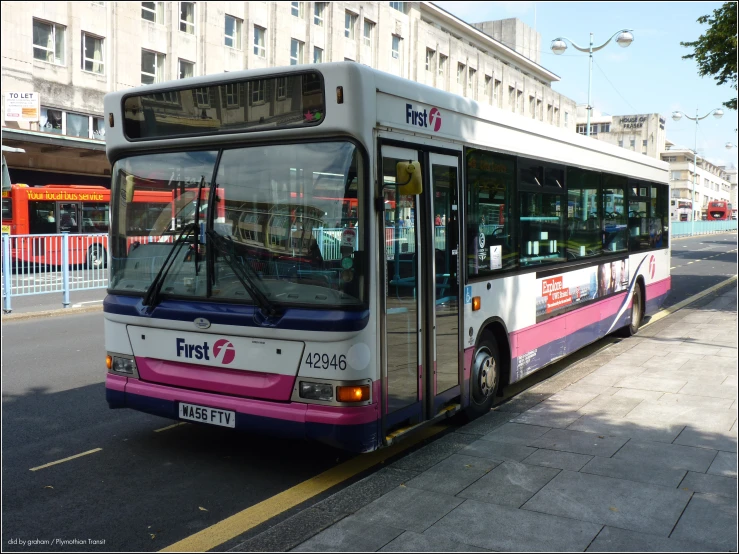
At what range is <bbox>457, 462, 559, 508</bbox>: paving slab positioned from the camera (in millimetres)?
4902

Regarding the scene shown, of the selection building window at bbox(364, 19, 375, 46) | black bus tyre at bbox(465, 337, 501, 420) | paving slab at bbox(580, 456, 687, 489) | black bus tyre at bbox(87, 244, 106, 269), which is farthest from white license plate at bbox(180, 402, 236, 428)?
building window at bbox(364, 19, 375, 46)

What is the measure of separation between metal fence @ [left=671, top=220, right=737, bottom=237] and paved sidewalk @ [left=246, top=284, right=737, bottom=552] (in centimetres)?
7169

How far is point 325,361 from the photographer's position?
5.27 meters

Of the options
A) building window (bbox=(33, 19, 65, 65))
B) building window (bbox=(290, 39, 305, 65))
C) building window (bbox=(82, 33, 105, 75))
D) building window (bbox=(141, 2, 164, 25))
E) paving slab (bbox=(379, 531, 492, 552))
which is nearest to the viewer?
paving slab (bbox=(379, 531, 492, 552))

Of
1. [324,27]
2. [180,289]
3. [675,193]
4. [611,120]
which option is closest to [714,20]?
[180,289]

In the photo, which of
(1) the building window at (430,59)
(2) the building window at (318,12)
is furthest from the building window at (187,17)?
(1) the building window at (430,59)

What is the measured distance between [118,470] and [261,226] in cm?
221

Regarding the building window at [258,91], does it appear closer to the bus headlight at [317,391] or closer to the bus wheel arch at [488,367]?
the bus headlight at [317,391]

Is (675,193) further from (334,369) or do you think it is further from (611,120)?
(334,369)

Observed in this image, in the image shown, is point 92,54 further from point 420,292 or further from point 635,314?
point 420,292

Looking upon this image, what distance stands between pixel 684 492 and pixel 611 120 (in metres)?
120

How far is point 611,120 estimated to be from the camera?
11644 cm

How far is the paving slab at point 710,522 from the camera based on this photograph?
4281 millimetres

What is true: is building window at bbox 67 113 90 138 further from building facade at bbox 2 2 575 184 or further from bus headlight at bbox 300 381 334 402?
bus headlight at bbox 300 381 334 402
